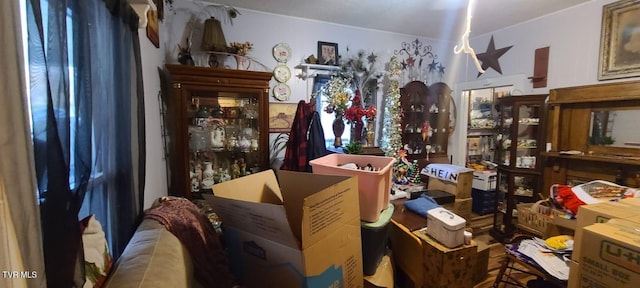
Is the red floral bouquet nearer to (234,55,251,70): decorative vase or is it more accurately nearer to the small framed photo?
the small framed photo

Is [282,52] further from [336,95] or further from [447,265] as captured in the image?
[447,265]

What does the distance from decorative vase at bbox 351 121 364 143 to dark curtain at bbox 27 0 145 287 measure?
2.14m

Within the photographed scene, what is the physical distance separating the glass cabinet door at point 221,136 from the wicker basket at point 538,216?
8.06ft

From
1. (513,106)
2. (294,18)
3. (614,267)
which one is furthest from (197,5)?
(513,106)

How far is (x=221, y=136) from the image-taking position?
245 centimetres

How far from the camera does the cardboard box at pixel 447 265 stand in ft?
4.51

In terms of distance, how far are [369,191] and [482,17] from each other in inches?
108

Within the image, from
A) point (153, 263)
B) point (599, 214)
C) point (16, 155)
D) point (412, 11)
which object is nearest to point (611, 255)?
point (599, 214)

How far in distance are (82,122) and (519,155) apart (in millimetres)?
3732

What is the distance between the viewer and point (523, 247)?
5.16ft

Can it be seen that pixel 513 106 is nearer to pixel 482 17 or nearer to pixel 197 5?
pixel 482 17

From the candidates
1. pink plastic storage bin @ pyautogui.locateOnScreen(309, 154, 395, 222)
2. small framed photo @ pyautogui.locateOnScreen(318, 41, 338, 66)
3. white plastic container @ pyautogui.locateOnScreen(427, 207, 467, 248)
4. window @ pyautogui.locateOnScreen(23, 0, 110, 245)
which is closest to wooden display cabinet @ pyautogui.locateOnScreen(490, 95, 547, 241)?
white plastic container @ pyautogui.locateOnScreen(427, 207, 467, 248)

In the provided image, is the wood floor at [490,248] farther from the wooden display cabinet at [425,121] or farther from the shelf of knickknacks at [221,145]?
the shelf of knickknacks at [221,145]

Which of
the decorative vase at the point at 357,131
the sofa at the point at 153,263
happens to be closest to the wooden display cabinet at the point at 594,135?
the decorative vase at the point at 357,131
